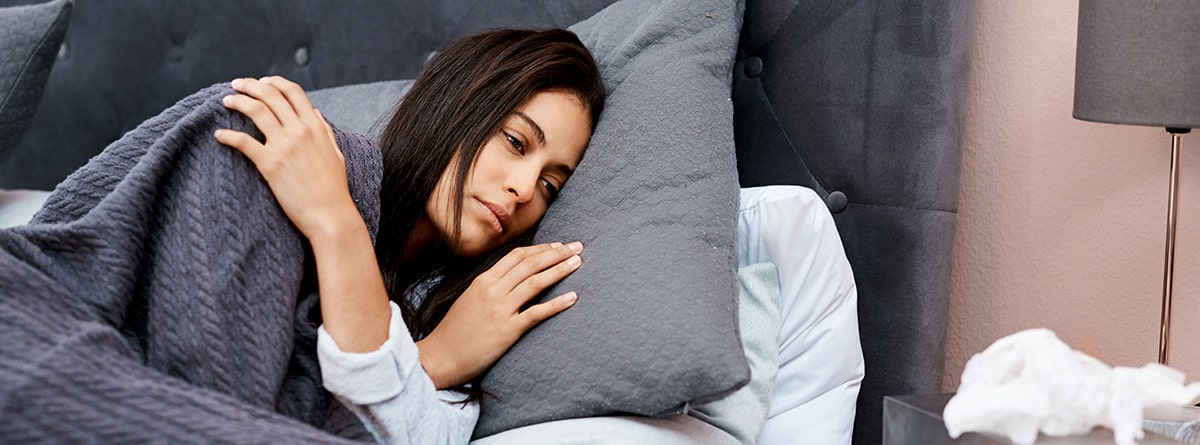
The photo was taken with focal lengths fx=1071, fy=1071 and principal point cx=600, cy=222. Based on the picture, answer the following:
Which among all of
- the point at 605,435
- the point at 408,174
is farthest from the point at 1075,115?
the point at 408,174

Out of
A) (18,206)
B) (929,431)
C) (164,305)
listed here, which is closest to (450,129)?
(164,305)

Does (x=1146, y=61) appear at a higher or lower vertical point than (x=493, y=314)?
higher

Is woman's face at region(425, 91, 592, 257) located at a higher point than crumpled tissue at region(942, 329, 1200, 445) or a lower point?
higher

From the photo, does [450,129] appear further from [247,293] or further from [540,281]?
[247,293]

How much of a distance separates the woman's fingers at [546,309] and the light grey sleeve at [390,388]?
0.40 feet

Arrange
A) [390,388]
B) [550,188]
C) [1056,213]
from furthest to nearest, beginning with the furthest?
[1056,213], [550,188], [390,388]

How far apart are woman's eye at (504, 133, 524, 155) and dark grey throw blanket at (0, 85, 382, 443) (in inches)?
12.2

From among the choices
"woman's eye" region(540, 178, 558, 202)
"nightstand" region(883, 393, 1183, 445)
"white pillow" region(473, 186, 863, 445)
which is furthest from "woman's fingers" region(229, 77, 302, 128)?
"nightstand" region(883, 393, 1183, 445)

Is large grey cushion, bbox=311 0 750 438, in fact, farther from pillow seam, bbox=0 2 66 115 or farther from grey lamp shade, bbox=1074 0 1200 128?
pillow seam, bbox=0 2 66 115

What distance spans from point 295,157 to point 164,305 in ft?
0.62

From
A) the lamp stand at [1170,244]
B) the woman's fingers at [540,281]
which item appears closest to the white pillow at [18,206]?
the woman's fingers at [540,281]

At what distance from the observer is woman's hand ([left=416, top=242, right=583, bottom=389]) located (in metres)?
1.12

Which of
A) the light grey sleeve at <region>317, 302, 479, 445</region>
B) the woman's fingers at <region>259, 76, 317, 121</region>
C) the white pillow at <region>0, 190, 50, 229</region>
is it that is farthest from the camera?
the white pillow at <region>0, 190, 50, 229</region>

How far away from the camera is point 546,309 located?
3.67 feet
